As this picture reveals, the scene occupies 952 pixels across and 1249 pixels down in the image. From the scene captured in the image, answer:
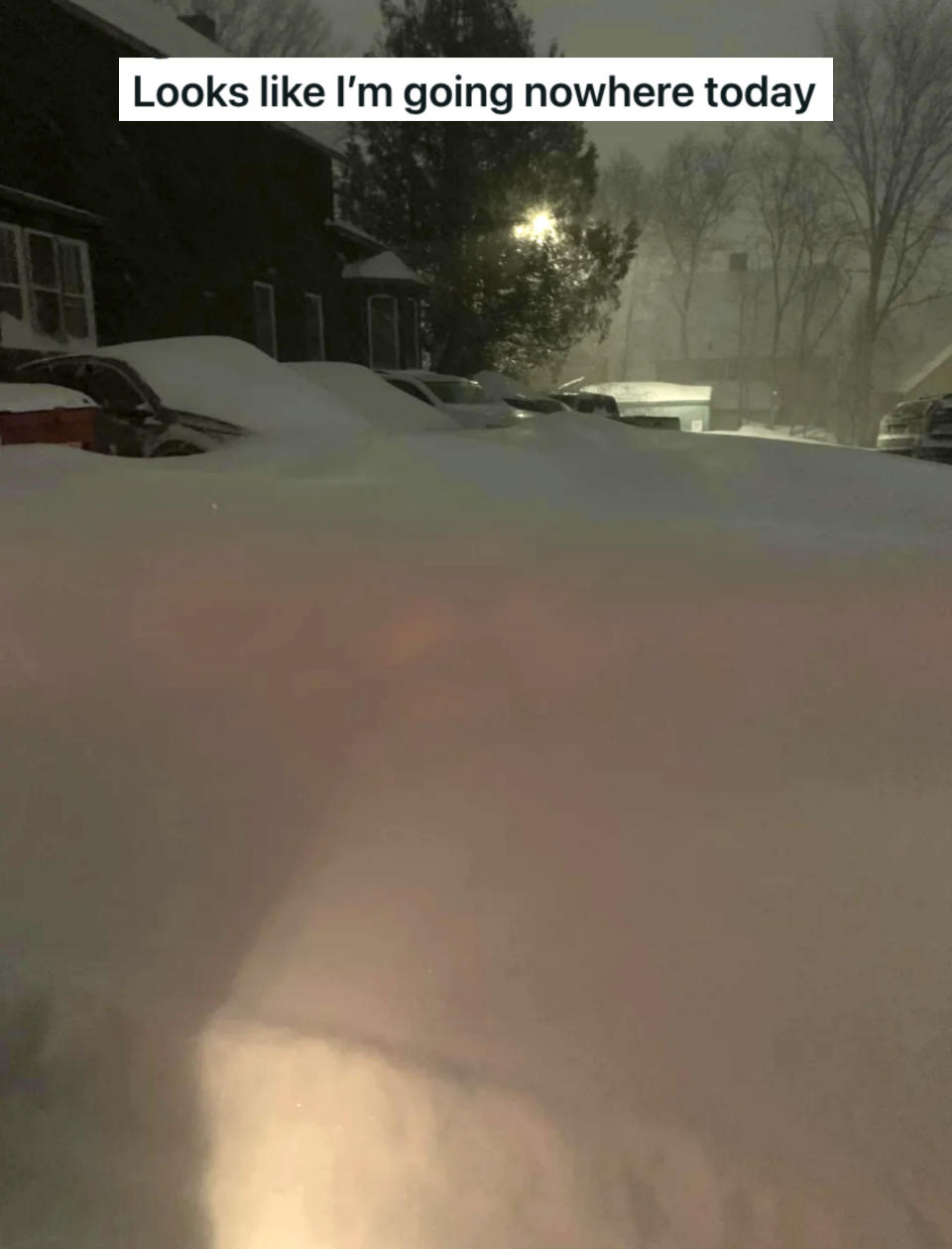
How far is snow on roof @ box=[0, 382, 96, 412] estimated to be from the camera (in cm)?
409

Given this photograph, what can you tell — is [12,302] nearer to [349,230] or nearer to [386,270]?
[349,230]

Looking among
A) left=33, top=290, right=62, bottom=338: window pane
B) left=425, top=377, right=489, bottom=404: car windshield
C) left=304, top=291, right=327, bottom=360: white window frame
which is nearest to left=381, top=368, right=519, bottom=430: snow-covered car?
left=425, top=377, right=489, bottom=404: car windshield

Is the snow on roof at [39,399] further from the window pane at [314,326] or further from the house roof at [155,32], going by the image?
the window pane at [314,326]

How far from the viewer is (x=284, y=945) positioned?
1471mm

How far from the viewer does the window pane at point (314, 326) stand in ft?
33.6

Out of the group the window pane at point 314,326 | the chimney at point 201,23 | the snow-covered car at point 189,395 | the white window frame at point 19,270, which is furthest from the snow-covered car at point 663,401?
the white window frame at point 19,270

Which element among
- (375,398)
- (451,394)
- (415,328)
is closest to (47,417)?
(375,398)

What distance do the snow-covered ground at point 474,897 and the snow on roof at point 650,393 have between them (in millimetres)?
4855

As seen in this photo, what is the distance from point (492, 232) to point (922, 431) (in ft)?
11.7

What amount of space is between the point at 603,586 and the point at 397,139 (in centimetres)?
544

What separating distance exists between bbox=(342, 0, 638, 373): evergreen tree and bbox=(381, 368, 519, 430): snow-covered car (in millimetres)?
584

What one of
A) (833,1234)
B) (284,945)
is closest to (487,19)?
(284,945)

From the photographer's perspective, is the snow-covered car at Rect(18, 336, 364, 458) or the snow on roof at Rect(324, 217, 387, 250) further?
the snow on roof at Rect(324, 217, 387, 250)

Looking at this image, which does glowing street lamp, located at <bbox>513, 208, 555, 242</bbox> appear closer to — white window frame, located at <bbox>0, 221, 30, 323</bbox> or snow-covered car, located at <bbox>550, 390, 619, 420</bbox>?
snow-covered car, located at <bbox>550, 390, 619, 420</bbox>
